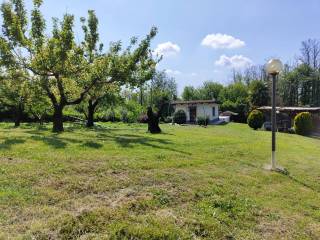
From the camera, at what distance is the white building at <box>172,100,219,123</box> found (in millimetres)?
42594

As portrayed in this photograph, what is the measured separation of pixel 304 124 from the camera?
2898cm

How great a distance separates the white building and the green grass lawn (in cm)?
3303

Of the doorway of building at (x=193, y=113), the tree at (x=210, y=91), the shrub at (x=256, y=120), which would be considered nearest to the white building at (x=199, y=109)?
the doorway of building at (x=193, y=113)

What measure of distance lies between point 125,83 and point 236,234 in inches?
546

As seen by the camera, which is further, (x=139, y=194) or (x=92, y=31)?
(x=92, y=31)

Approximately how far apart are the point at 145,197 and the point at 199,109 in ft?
124

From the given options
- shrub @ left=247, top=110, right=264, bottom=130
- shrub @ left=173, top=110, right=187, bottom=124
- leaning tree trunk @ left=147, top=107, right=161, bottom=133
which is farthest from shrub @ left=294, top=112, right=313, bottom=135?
leaning tree trunk @ left=147, top=107, right=161, bottom=133

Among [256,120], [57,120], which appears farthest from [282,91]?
[57,120]

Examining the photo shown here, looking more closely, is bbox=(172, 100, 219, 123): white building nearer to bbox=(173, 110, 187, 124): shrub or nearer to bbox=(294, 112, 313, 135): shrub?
bbox=(173, 110, 187, 124): shrub

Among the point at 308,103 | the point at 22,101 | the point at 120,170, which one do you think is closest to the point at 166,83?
the point at 308,103

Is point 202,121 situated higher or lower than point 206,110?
lower

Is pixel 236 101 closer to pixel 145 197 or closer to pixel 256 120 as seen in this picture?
pixel 256 120

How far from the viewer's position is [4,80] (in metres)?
17.4

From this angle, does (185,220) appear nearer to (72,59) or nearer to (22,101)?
(72,59)
